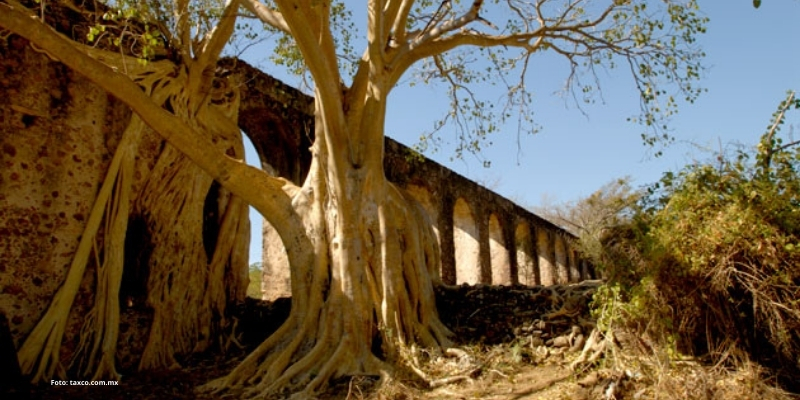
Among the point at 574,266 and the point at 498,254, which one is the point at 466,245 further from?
the point at 574,266

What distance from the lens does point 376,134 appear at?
5.62 m

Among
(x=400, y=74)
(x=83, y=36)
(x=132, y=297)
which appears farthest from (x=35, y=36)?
(x=400, y=74)

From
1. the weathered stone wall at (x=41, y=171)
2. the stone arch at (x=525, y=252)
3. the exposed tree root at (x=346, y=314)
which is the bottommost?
the exposed tree root at (x=346, y=314)

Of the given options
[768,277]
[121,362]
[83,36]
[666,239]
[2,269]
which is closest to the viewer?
[768,277]

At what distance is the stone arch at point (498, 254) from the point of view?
49.1ft

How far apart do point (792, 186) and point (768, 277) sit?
70 cm

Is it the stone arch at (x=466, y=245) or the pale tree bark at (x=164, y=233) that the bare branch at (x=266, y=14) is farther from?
the stone arch at (x=466, y=245)

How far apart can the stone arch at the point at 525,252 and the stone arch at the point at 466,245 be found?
3.39 m

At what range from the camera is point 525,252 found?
1728 centimetres

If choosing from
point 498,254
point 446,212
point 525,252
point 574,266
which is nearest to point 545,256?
point 525,252

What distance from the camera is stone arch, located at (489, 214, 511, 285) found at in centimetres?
1497

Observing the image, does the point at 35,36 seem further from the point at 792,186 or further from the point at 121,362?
the point at 792,186

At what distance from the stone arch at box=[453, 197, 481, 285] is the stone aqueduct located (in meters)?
0.02

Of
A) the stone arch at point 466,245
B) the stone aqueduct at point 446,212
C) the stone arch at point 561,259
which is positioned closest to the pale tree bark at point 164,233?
the stone aqueduct at point 446,212
